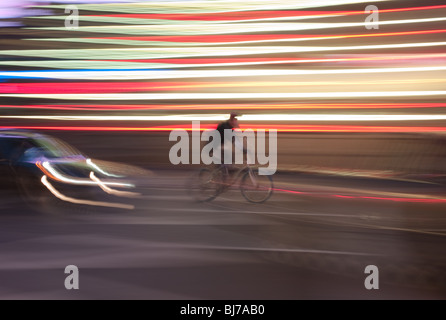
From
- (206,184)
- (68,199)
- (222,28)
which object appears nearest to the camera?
(68,199)

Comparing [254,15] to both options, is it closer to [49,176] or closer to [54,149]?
[54,149]

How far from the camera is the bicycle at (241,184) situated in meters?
8.39

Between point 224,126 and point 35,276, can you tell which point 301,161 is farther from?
point 35,276

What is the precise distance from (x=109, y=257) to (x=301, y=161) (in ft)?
44.9

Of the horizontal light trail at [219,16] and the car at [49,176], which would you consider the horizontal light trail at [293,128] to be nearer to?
the horizontal light trail at [219,16]

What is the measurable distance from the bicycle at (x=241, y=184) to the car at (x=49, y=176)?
5.71 ft

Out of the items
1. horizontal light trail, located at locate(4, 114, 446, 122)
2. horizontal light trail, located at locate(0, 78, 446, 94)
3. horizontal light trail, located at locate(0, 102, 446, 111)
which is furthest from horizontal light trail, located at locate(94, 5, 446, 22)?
horizontal light trail, located at locate(4, 114, 446, 122)

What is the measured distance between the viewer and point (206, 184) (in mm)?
8617

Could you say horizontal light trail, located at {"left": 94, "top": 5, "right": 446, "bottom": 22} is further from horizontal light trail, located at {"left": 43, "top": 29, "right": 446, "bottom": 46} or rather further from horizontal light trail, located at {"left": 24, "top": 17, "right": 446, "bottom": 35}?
horizontal light trail, located at {"left": 43, "top": 29, "right": 446, "bottom": 46}

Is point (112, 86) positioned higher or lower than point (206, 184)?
higher

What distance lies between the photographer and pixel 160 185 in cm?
1177

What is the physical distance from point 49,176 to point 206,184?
9.03 ft

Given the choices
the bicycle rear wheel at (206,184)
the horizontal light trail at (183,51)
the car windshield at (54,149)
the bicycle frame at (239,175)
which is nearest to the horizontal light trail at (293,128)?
the horizontal light trail at (183,51)

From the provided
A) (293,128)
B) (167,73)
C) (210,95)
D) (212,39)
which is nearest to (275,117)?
(293,128)
